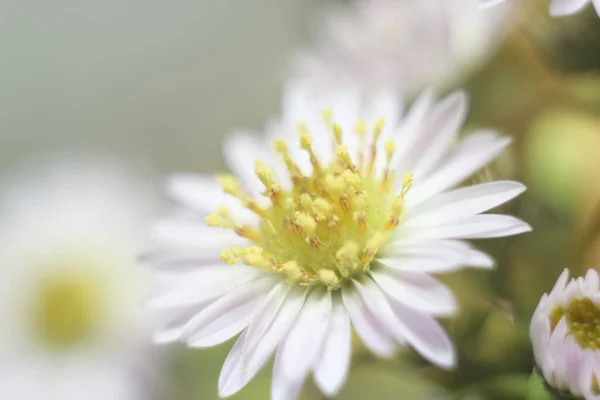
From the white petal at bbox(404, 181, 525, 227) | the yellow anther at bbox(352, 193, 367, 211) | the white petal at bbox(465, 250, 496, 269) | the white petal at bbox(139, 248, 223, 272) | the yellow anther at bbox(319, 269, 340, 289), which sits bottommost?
the white petal at bbox(465, 250, 496, 269)

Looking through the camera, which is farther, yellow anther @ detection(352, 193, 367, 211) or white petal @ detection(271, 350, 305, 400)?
yellow anther @ detection(352, 193, 367, 211)

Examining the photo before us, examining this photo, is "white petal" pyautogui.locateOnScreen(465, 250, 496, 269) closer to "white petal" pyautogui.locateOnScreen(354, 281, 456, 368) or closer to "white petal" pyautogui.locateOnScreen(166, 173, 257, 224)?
"white petal" pyautogui.locateOnScreen(354, 281, 456, 368)

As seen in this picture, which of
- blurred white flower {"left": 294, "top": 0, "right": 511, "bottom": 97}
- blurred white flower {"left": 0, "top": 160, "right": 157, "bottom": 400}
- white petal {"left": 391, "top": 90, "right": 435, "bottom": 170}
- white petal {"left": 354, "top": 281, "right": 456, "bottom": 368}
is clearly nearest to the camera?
white petal {"left": 354, "top": 281, "right": 456, "bottom": 368}

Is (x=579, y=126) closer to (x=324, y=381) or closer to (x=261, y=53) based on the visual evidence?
(x=324, y=381)

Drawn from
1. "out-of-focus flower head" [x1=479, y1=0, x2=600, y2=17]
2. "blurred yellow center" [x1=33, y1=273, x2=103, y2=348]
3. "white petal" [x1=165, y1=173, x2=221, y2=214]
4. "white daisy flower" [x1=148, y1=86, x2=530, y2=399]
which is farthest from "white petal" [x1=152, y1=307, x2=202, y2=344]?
"blurred yellow center" [x1=33, y1=273, x2=103, y2=348]

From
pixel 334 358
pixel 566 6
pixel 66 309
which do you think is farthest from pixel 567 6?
pixel 66 309

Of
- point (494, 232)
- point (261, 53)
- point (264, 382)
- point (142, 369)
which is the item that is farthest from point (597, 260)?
point (261, 53)
